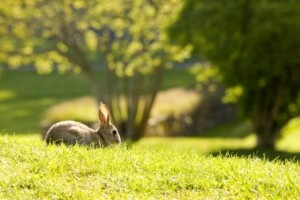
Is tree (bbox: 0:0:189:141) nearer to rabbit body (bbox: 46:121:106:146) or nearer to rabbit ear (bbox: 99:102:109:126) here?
rabbit ear (bbox: 99:102:109:126)

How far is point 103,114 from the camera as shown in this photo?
10258 mm

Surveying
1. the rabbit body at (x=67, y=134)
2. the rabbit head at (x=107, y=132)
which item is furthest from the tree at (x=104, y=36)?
the rabbit body at (x=67, y=134)

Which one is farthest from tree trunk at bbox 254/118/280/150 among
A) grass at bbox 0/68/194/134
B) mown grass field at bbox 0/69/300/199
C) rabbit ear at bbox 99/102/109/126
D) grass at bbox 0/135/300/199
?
grass at bbox 0/135/300/199

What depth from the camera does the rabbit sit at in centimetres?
1005

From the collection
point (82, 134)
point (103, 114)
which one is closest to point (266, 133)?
point (103, 114)

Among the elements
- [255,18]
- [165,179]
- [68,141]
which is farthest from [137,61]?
[165,179]

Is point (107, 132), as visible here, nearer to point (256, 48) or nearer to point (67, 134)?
point (67, 134)

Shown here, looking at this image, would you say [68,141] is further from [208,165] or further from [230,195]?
[230,195]

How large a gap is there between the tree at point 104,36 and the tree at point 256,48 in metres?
3.60

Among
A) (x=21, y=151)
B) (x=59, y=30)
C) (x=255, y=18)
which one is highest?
(x=59, y=30)

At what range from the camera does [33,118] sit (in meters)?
34.8

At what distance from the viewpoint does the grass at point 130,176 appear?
7.75 metres

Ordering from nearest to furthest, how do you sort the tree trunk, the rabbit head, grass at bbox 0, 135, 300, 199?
grass at bbox 0, 135, 300, 199, the rabbit head, the tree trunk

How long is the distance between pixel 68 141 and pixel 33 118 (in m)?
25.1
